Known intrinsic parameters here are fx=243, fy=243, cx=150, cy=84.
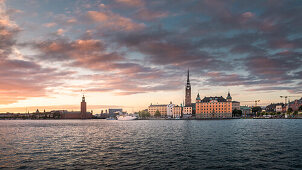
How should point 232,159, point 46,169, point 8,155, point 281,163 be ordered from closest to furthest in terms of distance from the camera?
point 46,169
point 281,163
point 232,159
point 8,155

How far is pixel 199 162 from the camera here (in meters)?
31.6

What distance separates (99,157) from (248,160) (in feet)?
68.2

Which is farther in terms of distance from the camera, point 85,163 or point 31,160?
point 31,160

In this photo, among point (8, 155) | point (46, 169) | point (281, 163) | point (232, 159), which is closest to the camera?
point (46, 169)

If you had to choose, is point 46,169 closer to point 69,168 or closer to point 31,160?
point 69,168

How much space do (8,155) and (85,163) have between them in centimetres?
1508

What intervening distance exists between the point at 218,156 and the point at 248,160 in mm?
4197

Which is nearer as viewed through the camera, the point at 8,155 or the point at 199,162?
the point at 199,162

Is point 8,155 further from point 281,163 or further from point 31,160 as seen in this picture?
point 281,163

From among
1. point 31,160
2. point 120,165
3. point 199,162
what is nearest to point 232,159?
point 199,162

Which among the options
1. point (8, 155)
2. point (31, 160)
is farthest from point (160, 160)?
point (8, 155)

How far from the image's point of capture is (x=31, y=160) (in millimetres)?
33500

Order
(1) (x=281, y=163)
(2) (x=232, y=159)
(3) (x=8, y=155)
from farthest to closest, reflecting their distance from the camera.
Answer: (3) (x=8, y=155) → (2) (x=232, y=159) → (1) (x=281, y=163)

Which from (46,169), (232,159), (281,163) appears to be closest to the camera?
(46,169)
